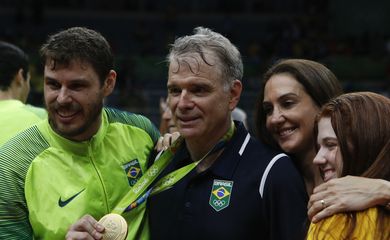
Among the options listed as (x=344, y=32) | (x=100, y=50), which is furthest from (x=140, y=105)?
(x=100, y=50)

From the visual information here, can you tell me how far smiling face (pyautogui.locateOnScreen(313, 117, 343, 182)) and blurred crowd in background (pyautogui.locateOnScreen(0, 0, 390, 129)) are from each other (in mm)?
14777

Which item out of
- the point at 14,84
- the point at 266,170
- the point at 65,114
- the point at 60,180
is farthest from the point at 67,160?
the point at 14,84

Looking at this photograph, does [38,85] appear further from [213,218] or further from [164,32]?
[213,218]

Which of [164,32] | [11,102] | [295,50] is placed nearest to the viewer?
[11,102]

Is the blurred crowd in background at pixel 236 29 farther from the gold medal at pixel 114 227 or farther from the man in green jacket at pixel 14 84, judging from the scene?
the gold medal at pixel 114 227

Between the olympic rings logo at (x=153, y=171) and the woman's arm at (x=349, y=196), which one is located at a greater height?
the woman's arm at (x=349, y=196)

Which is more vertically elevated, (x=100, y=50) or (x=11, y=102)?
(x=100, y=50)

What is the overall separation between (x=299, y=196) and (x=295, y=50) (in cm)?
1804

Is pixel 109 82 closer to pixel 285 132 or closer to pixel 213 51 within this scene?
pixel 213 51

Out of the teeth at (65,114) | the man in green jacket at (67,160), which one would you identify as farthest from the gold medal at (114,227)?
the teeth at (65,114)

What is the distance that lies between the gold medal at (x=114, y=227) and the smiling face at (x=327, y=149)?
0.80 metres

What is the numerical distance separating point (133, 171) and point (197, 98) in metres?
0.52

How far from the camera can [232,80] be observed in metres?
3.16

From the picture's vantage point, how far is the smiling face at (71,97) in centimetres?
318
